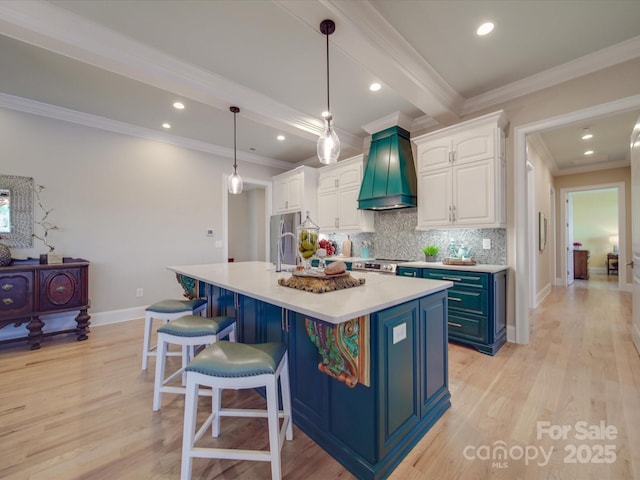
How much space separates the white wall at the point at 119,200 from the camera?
11.1 ft

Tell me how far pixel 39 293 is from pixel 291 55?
144 inches

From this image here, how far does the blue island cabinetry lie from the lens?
1.34 m

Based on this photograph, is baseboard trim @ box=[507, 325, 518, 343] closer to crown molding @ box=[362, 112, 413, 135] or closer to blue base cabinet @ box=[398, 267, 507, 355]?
blue base cabinet @ box=[398, 267, 507, 355]

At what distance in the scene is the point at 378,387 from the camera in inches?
52.2

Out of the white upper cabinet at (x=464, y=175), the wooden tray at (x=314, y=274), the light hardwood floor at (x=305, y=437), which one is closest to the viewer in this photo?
the light hardwood floor at (x=305, y=437)

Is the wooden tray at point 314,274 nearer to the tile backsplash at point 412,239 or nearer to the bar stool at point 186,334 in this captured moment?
the bar stool at point 186,334

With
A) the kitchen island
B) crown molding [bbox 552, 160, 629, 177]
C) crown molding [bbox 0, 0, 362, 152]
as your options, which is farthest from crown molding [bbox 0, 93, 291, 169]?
crown molding [bbox 552, 160, 629, 177]

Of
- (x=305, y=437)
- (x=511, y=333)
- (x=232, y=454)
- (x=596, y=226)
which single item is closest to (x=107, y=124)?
(x=232, y=454)

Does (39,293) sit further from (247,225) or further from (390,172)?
(247,225)

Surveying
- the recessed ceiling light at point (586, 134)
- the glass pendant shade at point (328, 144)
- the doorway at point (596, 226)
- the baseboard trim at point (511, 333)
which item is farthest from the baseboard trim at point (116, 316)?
the doorway at point (596, 226)

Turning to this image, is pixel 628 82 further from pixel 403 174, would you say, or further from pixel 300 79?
pixel 300 79

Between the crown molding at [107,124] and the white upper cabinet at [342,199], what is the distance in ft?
5.18

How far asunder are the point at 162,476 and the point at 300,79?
10.8ft

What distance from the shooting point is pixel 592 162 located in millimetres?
5867
